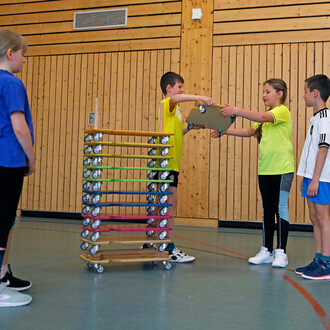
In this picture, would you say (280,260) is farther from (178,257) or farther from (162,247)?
(162,247)

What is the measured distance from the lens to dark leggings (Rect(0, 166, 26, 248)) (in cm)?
214

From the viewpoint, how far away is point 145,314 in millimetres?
2150

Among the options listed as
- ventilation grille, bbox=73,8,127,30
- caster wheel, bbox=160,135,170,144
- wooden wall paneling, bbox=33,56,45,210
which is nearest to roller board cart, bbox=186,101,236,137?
caster wheel, bbox=160,135,170,144

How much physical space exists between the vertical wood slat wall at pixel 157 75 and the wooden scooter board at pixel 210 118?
2.84m

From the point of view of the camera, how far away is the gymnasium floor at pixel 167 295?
80.8 inches

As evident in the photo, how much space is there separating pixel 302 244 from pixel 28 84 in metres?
5.43

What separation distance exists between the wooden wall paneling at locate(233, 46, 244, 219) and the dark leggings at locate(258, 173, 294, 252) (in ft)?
9.19

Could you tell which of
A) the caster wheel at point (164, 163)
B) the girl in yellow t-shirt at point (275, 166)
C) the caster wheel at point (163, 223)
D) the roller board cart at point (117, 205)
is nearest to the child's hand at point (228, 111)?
the girl in yellow t-shirt at point (275, 166)

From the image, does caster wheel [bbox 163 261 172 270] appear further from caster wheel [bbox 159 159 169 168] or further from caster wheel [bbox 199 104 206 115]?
caster wheel [bbox 199 104 206 115]

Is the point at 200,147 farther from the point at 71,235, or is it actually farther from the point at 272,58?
the point at 71,235

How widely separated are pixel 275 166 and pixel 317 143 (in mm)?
466

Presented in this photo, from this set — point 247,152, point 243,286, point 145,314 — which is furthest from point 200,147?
point 145,314

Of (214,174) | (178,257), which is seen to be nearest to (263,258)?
(178,257)

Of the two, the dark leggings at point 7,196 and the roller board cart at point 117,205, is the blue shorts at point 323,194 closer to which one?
the roller board cart at point 117,205
